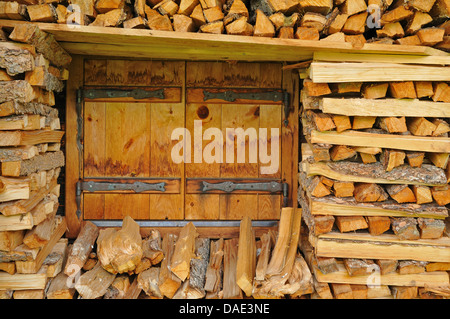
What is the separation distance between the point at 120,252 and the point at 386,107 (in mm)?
2002

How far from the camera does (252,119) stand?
300cm

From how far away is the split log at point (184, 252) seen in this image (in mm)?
2410

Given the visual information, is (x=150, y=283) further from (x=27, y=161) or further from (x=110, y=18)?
(x=110, y=18)

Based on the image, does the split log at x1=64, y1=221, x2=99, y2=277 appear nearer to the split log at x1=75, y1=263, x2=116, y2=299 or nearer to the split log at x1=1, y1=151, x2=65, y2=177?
the split log at x1=75, y1=263, x2=116, y2=299

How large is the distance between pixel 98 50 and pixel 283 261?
1975 mm

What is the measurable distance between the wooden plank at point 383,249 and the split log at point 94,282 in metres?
1.46

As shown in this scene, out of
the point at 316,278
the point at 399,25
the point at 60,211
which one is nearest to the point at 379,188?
the point at 316,278

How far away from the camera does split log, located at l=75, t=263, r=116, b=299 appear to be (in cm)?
234

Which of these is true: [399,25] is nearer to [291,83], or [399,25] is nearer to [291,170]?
[291,83]

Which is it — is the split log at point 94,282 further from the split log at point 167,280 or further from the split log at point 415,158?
the split log at point 415,158

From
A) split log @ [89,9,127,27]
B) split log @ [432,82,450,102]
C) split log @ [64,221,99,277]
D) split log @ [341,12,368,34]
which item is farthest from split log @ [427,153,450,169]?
split log @ [64,221,99,277]

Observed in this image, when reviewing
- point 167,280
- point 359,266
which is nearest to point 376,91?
point 359,266

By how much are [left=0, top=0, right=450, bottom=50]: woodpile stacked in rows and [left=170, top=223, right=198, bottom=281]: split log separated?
1488 mm

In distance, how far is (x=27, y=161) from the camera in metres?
2.18
